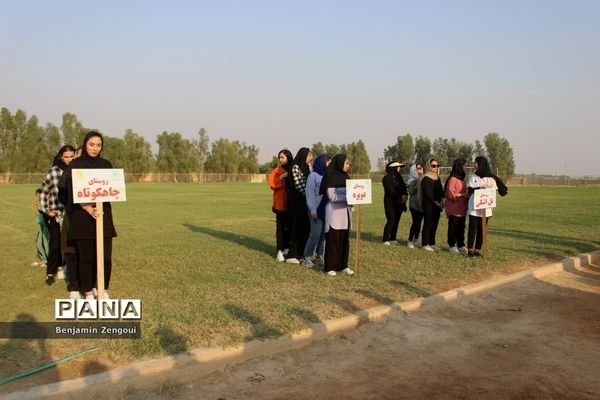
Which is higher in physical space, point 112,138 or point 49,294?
point 112,138

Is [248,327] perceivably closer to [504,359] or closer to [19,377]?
[19,377]

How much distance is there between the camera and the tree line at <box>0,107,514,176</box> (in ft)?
267

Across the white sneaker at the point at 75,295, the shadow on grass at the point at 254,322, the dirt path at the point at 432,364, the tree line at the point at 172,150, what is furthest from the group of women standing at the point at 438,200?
the tree line at the point at 172,150

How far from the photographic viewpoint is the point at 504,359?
4645 millimetres

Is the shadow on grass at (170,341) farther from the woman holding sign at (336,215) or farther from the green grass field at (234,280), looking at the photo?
the woman holding sign at (336,215)

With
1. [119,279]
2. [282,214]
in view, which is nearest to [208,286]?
[119,279]

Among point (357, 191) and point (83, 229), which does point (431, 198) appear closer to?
point (357, 191)

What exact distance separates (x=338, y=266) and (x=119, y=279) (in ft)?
10.9

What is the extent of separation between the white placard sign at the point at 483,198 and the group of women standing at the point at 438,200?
0.16 metres

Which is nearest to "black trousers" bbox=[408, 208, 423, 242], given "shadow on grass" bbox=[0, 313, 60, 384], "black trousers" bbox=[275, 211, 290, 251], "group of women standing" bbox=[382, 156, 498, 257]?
"group of women standing" bbox=[382, 156, 498, 257]

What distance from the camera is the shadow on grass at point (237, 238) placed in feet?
35.9

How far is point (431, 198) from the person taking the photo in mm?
10203

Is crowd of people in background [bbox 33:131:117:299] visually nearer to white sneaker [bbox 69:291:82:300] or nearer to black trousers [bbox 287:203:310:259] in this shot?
white sneaker [bbox 69:291:82:300]

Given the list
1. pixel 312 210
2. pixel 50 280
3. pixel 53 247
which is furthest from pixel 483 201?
pixel 50 280
